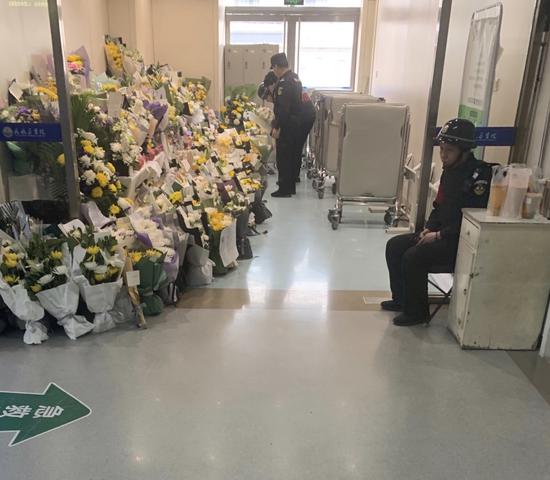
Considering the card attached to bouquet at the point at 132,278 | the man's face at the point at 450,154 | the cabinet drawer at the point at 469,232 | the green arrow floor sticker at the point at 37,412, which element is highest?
the man's face at the point at 450,154

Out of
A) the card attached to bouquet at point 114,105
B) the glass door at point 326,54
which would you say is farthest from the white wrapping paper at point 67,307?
the glass door at point 326,54

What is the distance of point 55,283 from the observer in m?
2.66

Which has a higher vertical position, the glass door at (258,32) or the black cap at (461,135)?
the glass door at (258,32)

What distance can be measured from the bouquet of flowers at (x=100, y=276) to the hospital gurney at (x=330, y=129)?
135 inches

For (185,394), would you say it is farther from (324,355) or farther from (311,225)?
(311,225)

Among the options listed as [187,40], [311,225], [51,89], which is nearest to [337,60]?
[187,40]

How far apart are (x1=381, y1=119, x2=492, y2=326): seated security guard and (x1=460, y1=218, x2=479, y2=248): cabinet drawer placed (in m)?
0.08

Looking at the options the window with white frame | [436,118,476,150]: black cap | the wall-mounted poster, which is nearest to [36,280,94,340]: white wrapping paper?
[436,118,476,150]: black cap

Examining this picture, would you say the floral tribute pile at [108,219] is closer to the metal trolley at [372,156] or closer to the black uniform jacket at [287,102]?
the metal trolley at [372,156]

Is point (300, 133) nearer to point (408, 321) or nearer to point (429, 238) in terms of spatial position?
point (429, 238)

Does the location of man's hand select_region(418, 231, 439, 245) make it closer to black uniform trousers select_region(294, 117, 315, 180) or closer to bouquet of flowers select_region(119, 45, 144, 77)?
bouquet of flowers select_region(119, 45, 144, 77)

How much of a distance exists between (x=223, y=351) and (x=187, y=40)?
22.0 ft

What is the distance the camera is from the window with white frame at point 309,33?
30.7 feet

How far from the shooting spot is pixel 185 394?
2.31m
